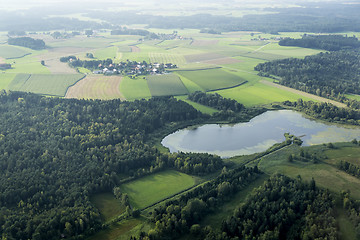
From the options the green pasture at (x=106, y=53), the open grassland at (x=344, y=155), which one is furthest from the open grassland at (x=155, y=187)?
the green pasture at (x=106, y=53)

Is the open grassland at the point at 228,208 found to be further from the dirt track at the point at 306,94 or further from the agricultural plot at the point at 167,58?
the agricultural plot at the point at 167,58

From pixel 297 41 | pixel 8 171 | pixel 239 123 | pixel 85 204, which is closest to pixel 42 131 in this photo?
pixel 8 171

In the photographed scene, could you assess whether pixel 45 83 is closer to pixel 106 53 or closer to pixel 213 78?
pixel 106 53

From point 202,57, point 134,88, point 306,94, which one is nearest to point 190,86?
point 134,88

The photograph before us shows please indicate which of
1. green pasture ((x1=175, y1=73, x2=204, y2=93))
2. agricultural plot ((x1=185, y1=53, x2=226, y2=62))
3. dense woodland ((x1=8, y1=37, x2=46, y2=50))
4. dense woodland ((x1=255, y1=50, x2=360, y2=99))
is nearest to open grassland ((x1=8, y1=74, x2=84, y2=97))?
green pasture ((x1=175, y1=73, x2=204, y2=93))

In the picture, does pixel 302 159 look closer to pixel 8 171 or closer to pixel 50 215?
pixel 50 215

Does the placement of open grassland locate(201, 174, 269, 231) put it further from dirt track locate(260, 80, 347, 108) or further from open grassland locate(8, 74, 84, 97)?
open grassland locate(8, 74, 84, 97)
